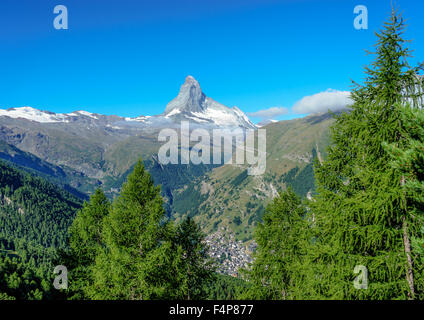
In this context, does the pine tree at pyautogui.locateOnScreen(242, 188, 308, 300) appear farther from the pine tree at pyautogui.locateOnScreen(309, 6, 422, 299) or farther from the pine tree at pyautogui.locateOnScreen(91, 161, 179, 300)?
the pine tree at pyautogui.locateOnScreen(309, 6, 422, 299)

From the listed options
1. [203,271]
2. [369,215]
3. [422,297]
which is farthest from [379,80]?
[203,271]

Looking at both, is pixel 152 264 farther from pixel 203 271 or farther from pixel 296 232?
pixel 296 232

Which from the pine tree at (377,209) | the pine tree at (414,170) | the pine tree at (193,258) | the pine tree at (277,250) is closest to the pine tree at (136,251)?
the pine tree at (193,258)

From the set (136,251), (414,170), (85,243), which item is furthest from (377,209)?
(85,243)

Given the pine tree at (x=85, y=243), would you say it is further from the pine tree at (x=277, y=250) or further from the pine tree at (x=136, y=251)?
the pine tree at (x=277, y=250)

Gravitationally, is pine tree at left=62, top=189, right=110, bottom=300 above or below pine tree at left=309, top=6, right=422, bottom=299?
below

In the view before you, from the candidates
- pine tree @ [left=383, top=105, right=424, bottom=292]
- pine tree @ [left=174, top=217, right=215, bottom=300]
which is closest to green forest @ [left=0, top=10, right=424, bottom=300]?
pine tree @ [left=383, top=105, right=424, bottom=292]

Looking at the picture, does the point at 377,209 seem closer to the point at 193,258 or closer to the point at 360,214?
the point at 360,214
